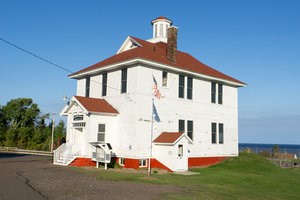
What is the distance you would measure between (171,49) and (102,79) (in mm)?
6254

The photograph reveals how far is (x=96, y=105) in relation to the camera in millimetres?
24141

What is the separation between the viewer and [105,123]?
23938 mm

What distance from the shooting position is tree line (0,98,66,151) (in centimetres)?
5566

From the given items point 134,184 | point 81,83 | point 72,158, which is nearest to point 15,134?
point 81,83

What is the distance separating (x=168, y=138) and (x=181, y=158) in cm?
173

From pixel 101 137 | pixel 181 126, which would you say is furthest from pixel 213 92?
pixel 101 137

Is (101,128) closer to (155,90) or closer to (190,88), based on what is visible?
(155,90)

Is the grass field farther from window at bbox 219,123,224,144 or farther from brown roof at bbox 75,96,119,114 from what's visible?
brown roof at bbox 75,96,119,114

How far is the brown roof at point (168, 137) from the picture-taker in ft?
76.3

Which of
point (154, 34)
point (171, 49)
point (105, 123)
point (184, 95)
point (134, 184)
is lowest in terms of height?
point (134, 184)

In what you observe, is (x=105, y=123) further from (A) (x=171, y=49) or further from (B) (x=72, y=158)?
(A) (x=171, y=49)

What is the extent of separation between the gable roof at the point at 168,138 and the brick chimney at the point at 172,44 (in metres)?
6.41

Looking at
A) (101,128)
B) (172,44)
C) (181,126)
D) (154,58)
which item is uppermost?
(172,44)

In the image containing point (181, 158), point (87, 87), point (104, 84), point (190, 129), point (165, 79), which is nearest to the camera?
point (181, 158)
